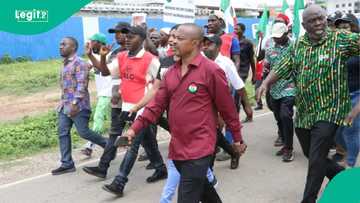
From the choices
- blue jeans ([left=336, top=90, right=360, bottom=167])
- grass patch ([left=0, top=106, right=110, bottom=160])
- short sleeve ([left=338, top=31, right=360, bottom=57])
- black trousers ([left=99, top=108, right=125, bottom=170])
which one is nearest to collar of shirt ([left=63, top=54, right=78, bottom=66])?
black trousers ([left=99, top=108, right=125, bottom=170])

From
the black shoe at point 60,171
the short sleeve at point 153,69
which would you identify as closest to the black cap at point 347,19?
the short sleeve at point 153,69

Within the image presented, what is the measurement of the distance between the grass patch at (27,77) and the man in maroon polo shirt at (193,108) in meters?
11.1

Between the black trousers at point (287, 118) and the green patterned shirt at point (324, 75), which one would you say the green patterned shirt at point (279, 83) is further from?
the green patterned shirt at point (324, 75)

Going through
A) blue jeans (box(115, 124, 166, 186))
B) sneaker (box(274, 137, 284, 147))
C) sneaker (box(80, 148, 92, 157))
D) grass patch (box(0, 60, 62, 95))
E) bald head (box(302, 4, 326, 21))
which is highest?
bald head (box(302, 4, 326, 21))

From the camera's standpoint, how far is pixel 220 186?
5.71 metres

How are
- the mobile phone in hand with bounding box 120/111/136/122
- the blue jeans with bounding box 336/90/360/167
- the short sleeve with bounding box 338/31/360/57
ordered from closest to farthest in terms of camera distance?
the short sleeve with bounding box 338/31/360/57 → the mobile phone in hand with bounding box 120/111/136/122 → the blue jeans with bounding box 336/90/360/167

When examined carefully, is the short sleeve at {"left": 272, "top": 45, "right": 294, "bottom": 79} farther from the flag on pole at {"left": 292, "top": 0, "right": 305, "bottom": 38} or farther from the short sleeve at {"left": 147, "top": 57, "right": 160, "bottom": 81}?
the flag on pole at {"left": 292, "top": 0, "right": 305, "bottom": 38}

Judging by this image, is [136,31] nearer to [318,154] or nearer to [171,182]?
[171,182]

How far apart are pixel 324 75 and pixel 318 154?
2.08ft

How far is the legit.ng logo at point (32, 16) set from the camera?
10.2ft

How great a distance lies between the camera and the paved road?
214 inches

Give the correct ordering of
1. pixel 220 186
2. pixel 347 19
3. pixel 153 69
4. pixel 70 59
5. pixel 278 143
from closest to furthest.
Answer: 1. pixel 153 69
2. pixel 220 186
3. pixel 347 19
4. pixel 70 59
5. pixel 278 143

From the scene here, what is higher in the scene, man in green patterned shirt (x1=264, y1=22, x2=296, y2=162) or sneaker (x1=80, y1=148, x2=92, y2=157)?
man in green patterned shirt (x1=264, y1=22, x2=296, y2=162)

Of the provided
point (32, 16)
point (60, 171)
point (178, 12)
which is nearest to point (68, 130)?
point (60, 171)
